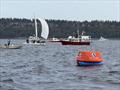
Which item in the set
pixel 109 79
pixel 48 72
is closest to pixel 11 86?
pixel 109 79

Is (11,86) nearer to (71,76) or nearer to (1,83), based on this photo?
(1,83)

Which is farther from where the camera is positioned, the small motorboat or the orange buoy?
the small motorboat

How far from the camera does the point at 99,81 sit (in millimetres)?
35344

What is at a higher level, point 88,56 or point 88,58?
point 88,56

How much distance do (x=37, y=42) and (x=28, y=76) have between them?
99.7 metres

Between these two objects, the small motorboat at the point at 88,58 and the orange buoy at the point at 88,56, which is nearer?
the orange buoy at the point at 88,56

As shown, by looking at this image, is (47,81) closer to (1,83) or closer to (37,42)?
(1,83)

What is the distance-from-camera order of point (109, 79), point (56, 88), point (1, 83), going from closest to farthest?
point (56, 88), point (1, 83), point (109, 79)

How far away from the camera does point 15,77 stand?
123ft

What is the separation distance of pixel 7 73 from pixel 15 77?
3584 mm

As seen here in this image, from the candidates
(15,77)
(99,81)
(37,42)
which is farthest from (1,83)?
(37,42)

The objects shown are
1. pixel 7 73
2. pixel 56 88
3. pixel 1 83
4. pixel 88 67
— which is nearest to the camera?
pixel 56 88

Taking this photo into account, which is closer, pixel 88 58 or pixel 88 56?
pixel 88 56

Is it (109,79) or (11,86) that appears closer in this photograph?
(11,86)
